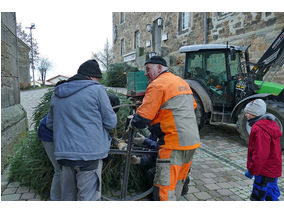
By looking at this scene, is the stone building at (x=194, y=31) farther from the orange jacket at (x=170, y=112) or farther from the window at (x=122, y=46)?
the orange jacket at (x=170, y=112)

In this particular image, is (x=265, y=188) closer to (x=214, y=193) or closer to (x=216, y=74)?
(x=214, y=193)

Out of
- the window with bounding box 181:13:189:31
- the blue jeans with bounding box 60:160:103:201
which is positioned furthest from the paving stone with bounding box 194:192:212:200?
the window with bounding box 181:13:189:31

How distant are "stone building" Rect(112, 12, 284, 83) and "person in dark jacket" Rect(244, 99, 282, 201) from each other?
6657mm

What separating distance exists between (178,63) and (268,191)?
12364mm

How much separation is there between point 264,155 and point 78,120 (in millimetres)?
1993

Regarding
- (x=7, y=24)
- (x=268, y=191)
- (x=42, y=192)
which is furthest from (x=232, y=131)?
(x=7, y=24)

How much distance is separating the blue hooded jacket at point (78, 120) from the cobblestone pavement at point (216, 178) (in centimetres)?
141

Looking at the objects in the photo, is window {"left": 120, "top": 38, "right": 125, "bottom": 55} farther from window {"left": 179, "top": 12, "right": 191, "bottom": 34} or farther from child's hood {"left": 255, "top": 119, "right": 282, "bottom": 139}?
child's hood {"left": 255, "top": 119, "right": 282, "bottom": 139}

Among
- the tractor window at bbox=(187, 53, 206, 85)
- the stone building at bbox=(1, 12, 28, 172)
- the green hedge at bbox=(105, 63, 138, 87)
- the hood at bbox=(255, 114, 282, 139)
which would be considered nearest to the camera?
the hood at bbox=(255, 114, 282, 139)

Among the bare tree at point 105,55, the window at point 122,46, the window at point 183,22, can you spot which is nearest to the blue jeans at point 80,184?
the window at point 183,22

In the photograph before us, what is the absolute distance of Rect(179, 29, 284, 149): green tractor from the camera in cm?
556

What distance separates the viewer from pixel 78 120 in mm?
1902

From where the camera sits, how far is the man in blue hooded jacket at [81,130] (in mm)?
1905

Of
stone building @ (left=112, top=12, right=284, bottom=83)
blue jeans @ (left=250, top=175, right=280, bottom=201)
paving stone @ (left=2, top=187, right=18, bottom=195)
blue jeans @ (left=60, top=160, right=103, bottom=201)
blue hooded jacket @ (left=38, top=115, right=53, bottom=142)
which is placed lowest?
paving stone @ (left=2, top=187, right=18, bottom=195)
